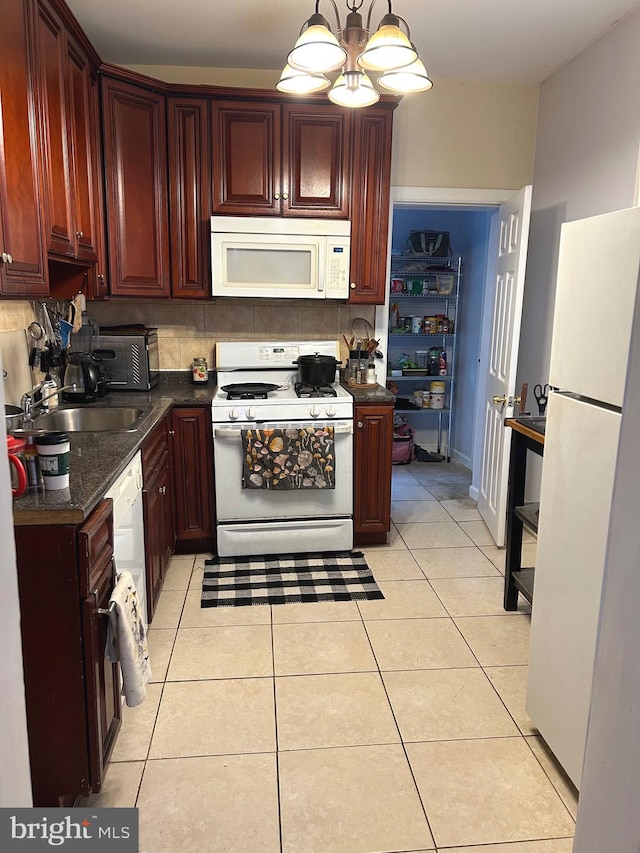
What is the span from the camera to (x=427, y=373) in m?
5.38

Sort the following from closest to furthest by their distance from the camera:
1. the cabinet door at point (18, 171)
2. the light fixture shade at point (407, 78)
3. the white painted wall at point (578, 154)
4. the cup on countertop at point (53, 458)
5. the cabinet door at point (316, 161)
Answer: the cup on countertop at point (53, 458) → the cabinet door at point (18, 171) → the light fixture shade at point (407, 78) → the white painted wall at point (578, 154) → the cabinet door at point (316, 161)

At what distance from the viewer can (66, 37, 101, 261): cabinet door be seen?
2.54m

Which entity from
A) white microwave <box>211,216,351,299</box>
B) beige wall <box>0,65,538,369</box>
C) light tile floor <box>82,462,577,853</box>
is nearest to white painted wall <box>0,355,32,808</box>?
light tile floor <box>82,462,577,853</box>

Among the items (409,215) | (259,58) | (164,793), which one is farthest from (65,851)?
(409,215)

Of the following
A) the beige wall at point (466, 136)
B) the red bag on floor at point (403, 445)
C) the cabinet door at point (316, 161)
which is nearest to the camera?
the cabinet door at point (316, 161)

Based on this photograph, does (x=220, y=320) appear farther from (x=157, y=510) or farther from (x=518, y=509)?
(x=518, y=509)

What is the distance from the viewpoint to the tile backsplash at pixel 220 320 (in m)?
3.58

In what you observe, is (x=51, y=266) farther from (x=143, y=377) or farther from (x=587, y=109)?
(x=587, y=109)

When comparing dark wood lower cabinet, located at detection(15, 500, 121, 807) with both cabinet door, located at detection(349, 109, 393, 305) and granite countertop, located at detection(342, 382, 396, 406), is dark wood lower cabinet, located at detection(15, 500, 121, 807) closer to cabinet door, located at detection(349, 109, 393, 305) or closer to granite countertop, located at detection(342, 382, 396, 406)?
granite countertop, located at detection(342, 382, 396, 406)

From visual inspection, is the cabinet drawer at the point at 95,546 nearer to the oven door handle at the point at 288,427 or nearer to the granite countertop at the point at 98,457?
the granite countertop at the point at 98,457

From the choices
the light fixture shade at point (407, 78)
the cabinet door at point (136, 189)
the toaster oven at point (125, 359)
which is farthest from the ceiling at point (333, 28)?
the toaster oven at point (125, 359)

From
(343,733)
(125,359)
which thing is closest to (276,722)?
(343,733)

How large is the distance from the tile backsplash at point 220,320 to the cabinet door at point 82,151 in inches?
27.4

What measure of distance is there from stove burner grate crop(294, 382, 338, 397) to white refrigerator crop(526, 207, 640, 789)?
156 centimetres
